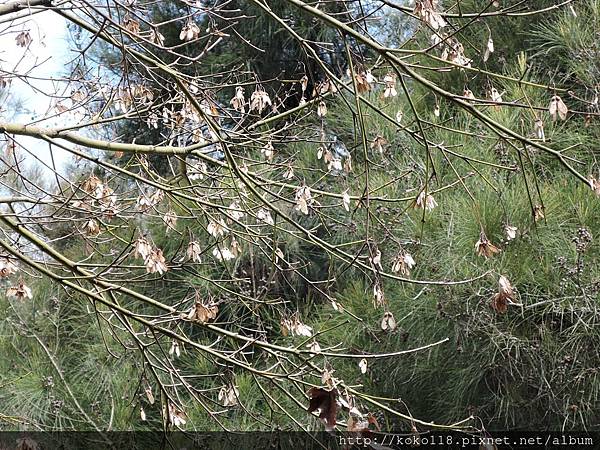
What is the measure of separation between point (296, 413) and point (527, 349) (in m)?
0.73

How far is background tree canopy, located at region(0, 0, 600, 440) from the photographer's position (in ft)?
4.74

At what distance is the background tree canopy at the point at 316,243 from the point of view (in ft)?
4.74

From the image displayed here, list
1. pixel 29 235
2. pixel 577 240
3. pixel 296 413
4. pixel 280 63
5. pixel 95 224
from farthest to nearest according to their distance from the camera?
pixel 280 63 < pixel 296 413 < pixel 577 240 < pixel 95 224 < pixel 29 235

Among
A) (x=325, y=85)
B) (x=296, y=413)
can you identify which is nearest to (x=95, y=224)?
(x=325, y=85)

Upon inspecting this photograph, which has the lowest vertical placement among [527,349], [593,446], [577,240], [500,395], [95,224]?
[593,446]

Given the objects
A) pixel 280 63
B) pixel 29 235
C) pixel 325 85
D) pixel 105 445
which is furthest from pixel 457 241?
pixel 280 63

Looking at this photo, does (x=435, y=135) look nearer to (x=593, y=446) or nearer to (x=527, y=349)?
(x=527, y=349)

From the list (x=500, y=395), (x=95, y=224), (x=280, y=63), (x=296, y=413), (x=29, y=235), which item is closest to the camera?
(x=29, y=235)

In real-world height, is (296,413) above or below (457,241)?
below

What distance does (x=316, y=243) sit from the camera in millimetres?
1443

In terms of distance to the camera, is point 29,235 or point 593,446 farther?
point 593,446

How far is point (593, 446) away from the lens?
2035mm

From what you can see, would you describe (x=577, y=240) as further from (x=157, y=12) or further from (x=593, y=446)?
(x=157, y=12)

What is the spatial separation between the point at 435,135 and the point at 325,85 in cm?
113
